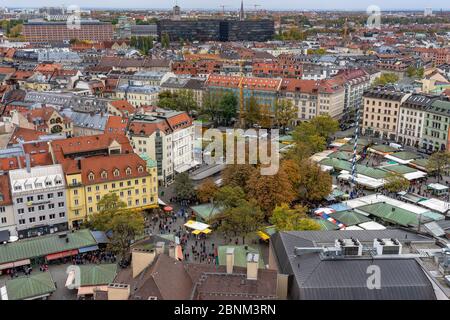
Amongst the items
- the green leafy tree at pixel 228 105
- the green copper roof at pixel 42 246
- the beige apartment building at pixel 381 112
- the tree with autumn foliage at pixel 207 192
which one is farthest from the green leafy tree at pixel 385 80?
the green copper roof at pixel 42 246

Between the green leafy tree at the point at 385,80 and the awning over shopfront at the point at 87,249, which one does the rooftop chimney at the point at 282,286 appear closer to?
the awning over shopfront at the point at 87,249

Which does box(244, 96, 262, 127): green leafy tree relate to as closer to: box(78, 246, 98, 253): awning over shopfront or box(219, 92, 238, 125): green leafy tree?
box(219, 92, 238, 125): green leafy tree

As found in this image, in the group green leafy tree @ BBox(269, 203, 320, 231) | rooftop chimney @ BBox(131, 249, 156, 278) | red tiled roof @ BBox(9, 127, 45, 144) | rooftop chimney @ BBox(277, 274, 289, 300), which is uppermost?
red tiled roof @ BBox(9, 127, 45, 144)

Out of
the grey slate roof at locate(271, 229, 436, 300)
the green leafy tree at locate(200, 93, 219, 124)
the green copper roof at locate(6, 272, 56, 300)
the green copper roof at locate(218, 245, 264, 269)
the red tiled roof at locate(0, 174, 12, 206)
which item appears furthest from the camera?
the green leafy tree at locate(200, 93, 219, 124)

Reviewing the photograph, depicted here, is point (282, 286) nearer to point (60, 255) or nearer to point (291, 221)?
point (291, 221)

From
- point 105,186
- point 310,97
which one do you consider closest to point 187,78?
point 310,97

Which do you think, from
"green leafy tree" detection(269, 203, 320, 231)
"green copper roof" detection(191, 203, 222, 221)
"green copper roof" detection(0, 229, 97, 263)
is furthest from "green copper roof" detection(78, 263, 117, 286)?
"green leafy tree" detection(269, 203, 320, 231)
